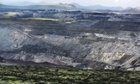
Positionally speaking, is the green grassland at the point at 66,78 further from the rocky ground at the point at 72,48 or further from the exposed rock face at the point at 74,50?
the exposed rock face at the point at 74,50

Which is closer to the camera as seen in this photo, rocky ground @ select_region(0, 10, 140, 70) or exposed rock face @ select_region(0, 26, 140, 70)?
rocky ground @ select_region(0, 10, 140, 70)

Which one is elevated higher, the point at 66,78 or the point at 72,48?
the point at 66,78

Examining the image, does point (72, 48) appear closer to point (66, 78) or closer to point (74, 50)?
point (74, 50)

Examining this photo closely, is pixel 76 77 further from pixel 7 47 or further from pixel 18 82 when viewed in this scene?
pixel 7 47

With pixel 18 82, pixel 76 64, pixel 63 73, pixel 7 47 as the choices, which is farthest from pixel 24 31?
pixel 18 82

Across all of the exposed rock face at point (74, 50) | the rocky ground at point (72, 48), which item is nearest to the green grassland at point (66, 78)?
the rocky ground at point (72, 48)

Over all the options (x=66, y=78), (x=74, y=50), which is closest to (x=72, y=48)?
(x=74, y=50)

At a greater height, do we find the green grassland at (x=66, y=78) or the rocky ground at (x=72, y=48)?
the green grassland at (x=66, y=78)

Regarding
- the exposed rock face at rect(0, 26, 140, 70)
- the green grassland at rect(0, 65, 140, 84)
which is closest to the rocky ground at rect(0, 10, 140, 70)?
the exposed rock face at rect(0, 26, 140, 70)

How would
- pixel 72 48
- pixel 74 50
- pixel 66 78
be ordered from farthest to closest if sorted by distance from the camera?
pixel 72 48
pixel 74 50
pixel 66 78

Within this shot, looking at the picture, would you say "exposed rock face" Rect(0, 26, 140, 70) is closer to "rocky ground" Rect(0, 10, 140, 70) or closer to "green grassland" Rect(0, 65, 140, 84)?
"rocky ground" Rect(0, 10, 140, 70)

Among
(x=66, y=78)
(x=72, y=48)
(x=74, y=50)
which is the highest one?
(x=66, y=78)
